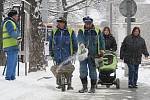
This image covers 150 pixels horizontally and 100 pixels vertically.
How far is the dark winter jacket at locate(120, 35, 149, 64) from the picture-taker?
16156mm

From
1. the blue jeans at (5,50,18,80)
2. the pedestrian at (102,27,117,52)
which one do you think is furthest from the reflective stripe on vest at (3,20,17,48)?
the pedestrian at (102,27,117,52)

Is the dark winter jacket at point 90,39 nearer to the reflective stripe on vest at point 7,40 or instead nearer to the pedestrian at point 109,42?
the reflective stripe on vest at point 7,40

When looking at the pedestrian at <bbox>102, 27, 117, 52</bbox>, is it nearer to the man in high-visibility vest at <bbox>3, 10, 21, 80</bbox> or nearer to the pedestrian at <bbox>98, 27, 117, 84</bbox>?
the pedestrian at <bbox>98, 27, 117, 84</bbox>

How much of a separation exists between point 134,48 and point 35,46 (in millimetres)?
5003

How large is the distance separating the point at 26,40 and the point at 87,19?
4192 millimetres

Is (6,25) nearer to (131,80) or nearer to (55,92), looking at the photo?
(55,92)

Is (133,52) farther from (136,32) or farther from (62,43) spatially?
(62,43)

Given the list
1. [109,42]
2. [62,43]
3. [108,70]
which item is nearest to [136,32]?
[109,42]

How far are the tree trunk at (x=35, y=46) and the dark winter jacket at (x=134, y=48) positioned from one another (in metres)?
4.57

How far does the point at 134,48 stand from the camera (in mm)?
16172

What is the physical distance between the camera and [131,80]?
53.2 ft

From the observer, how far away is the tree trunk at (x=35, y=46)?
19.6 m

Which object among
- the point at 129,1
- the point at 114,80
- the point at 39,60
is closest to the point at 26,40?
the point at 39,60

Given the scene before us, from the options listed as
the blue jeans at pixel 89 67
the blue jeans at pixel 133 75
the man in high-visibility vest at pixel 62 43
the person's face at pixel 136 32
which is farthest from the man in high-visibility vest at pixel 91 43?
the blue jeans at pixel 133 75
